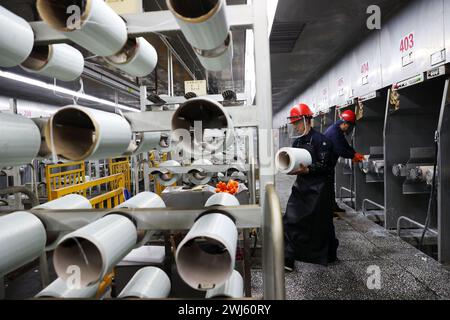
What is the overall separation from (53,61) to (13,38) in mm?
288

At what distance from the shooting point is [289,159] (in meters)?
2.18

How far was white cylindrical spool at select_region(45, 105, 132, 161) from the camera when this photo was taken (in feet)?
2.55

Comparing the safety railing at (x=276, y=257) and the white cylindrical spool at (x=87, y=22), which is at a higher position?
the white cylindrical spool at (x=87, y=22)

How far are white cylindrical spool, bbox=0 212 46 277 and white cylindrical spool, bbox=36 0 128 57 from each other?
577mm

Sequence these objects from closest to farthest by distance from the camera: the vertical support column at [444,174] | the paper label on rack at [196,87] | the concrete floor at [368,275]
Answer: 1. the concrete floor at [368,275]
2. the vertical support column at [444,174]
3. the paper label on rack at [196,87]

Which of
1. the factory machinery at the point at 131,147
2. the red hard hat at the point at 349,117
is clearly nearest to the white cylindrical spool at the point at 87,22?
the factory machinery at the point at 131,147

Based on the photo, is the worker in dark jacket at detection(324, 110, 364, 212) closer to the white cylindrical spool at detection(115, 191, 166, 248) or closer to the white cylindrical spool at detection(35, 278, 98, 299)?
the white cylindrical spool at detection(115, 191, 166, 248)

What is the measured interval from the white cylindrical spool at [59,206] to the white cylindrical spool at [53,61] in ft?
1.66

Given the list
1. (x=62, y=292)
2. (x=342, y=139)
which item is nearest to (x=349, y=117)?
(x=342, y=139)

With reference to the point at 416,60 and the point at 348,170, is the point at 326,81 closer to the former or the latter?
the point at 348,170

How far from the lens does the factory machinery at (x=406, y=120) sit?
2.54m

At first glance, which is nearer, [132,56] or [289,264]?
[132,56]

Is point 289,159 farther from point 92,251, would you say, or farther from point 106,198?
point 106,198

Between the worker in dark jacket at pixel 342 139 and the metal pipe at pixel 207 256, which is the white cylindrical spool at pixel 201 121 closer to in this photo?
the metal pipe at pixel 207 256
